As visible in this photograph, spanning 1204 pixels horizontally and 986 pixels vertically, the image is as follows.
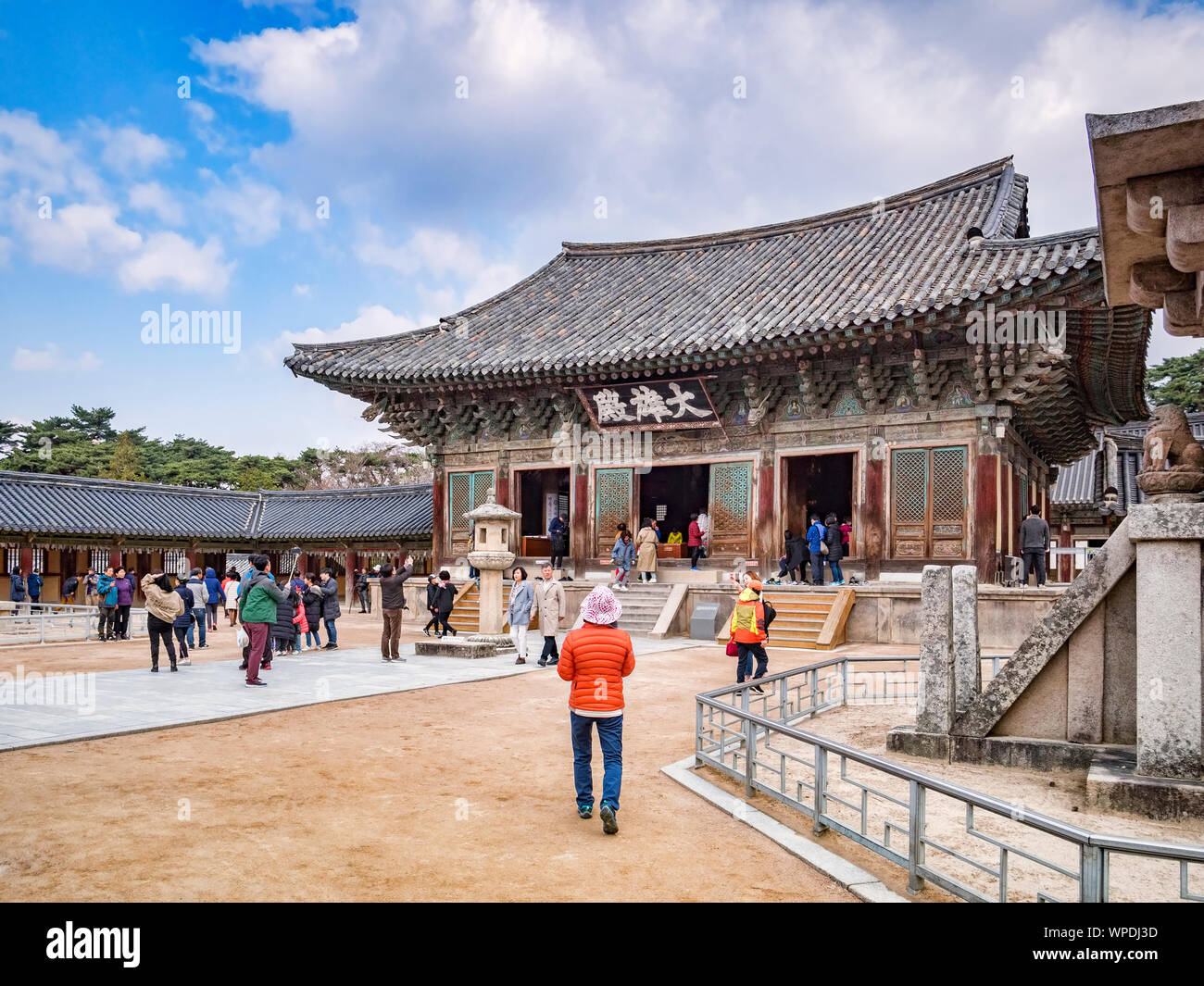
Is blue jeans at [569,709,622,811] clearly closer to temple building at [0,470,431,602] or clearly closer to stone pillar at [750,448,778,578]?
stone pillar at [750,448,778,578]

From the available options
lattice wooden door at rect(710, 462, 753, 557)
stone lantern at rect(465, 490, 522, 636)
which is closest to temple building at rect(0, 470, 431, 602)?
lattice wooden door at rect(710, 462, 753, 557)

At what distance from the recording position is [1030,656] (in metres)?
7.04

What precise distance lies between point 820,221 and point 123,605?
1945cm

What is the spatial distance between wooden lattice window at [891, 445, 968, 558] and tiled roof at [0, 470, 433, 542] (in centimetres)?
1631

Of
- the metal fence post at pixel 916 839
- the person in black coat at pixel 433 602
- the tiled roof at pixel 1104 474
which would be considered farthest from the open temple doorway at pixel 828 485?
the metal fence post at pixel 916 839

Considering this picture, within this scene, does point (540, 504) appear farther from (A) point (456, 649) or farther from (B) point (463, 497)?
(A) point (456, 649)

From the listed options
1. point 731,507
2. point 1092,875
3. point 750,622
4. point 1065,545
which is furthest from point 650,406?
point 1092,875

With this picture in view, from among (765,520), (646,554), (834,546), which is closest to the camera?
(834,546)

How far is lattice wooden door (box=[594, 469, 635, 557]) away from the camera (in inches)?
827

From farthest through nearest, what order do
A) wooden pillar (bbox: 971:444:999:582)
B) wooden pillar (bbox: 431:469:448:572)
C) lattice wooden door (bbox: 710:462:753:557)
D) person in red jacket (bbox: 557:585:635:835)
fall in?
wooden pillar (bbox: 431:469:448:572) → lattice wooden door (bbox: 710:462:753:557) → wooden pillar (bbox: 971:444:999:582) → person in red jacket (bbox: 557:585:635:835)

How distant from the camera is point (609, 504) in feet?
69.6

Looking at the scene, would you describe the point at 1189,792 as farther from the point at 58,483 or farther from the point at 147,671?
the point at 58,483

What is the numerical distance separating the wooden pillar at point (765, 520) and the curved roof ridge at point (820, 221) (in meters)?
7.95

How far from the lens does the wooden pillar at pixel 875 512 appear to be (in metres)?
17.9
